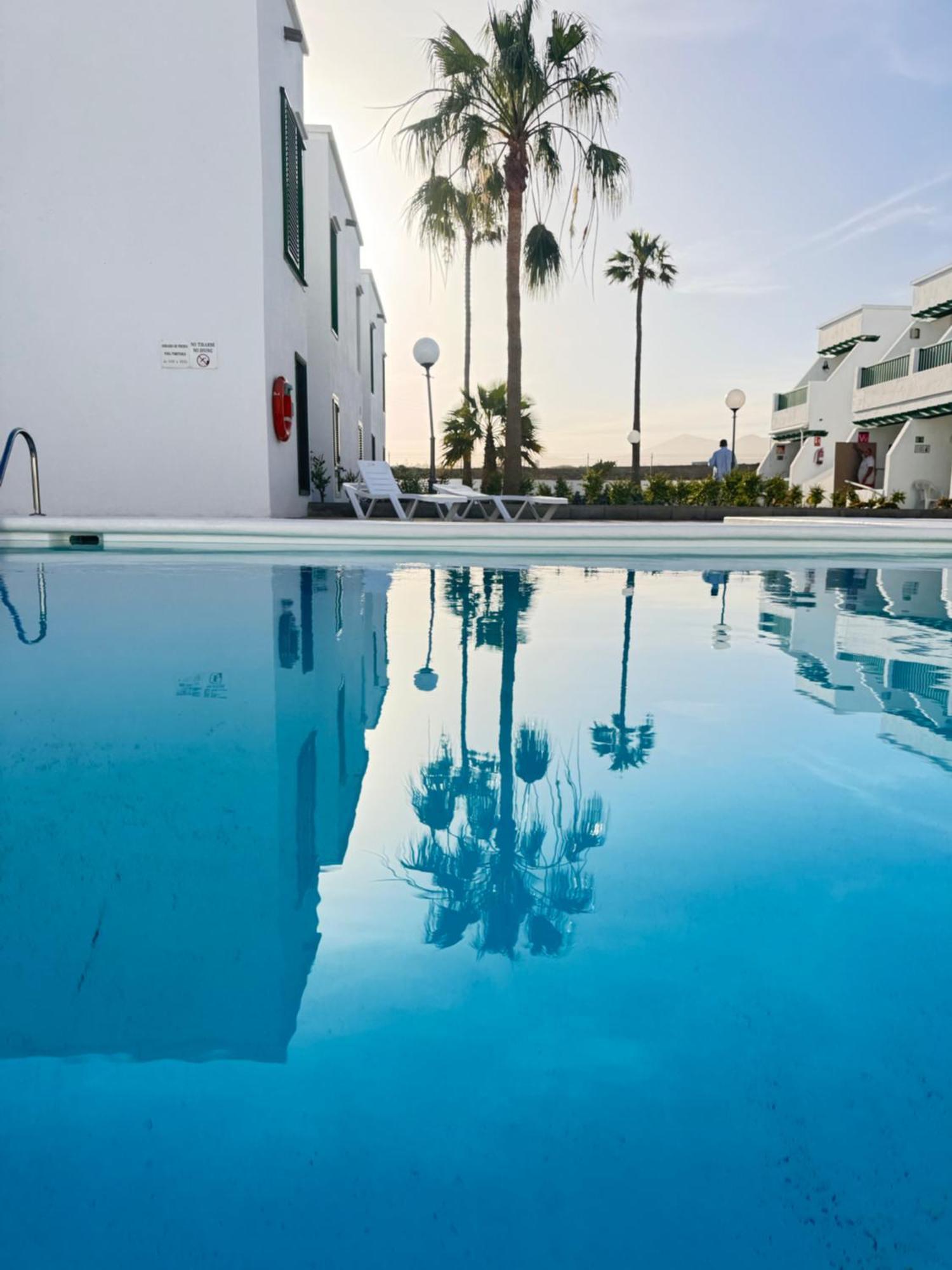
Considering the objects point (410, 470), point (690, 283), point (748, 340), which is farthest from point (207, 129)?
point (690, 283)

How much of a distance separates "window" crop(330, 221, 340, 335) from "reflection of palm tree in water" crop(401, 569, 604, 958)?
15.1 metres

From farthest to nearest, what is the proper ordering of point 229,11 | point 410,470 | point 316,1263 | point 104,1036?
point 410,470 → point 229,11 → point 104,1036 → point 316,1263

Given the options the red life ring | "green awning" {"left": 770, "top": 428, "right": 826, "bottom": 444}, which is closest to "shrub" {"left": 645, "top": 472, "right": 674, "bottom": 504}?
the red life ring

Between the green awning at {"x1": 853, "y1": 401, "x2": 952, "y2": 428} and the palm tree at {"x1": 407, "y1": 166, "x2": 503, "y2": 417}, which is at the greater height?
the palm tree at {"x1": 407, "y1": 166, "x2": 503, "y2": 417}

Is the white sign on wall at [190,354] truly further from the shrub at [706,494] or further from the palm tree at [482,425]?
the palm tree at [482,425]

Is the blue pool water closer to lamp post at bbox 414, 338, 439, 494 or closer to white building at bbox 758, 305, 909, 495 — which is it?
lamp post at bbox 414, 338, 439, 494

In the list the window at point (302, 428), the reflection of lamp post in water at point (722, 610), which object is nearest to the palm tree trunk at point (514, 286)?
the window at point (302, 428)

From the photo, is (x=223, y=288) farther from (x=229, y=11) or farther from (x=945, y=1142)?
(x=945, y=1142)

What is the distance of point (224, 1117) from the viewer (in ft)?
3.15

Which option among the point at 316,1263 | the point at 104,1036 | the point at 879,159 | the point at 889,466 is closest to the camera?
the point at 316,1263

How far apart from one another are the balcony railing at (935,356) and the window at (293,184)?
53.9 ft

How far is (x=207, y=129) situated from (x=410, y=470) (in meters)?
15.3

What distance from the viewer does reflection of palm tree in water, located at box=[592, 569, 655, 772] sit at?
7.30 feet

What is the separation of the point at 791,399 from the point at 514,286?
2285cm
